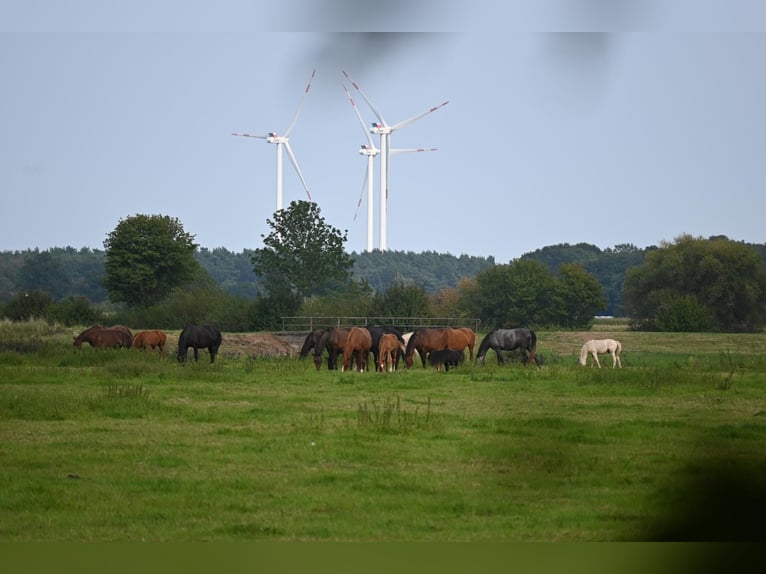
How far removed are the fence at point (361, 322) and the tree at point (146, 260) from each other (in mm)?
14707

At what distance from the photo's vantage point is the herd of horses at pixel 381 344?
28.1m

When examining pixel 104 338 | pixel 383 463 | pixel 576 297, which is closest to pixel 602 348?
pixel 104 338

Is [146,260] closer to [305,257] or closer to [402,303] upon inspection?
[305,257]

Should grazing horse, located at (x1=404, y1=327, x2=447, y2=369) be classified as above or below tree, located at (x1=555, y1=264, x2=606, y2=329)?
below

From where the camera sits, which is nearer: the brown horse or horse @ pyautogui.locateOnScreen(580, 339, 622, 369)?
horse @ pyautogui.locateOnScreen(580, 339, 622, 369)

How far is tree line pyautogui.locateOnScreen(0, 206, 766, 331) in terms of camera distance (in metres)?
44.4

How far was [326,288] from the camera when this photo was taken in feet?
229

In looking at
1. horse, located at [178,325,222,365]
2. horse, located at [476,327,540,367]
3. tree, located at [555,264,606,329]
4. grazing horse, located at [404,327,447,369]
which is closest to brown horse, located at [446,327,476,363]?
grazing horse, located at [404,327,447,369]

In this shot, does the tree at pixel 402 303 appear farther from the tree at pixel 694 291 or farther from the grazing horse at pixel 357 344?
the grazing horse at pixel 357 344

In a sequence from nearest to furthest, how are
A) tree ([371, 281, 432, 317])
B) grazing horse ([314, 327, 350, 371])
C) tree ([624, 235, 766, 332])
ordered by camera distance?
→ grazing horse ([314, 327, 350, 371])
tree ([624, 235, 766, 332])
tree ([371, 281, 432, 317])

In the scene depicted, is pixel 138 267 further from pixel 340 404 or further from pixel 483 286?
pixel 340 404

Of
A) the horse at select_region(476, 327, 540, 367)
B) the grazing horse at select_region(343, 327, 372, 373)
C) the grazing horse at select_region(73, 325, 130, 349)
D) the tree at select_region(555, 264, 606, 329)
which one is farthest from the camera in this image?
the tree at select_region(555, 264, 606, 329)

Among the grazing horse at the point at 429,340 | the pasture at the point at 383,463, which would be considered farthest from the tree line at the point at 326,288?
the pasture at the point at 383,463

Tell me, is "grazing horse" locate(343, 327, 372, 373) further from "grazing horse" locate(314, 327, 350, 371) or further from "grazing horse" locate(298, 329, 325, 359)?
"grazing horse" locate(298, 329, 325, 359)
